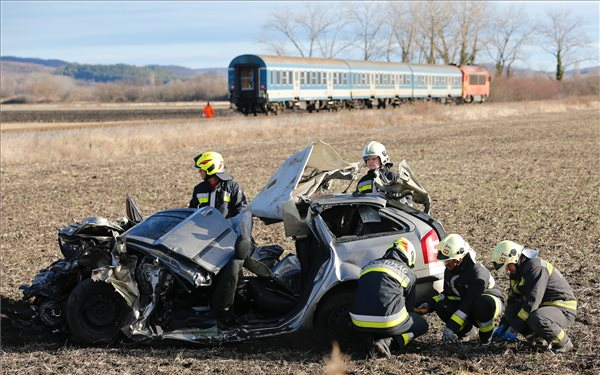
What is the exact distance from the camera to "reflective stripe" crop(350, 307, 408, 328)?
6281 millimetres

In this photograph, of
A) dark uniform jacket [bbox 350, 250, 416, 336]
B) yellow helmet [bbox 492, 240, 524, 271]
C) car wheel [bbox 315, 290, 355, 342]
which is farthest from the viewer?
car wheel [bbox 315, 290, 355, 342]

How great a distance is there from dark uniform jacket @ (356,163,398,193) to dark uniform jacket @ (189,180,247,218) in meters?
1.70

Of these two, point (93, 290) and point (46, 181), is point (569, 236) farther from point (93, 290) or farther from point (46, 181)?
point (46, 181)

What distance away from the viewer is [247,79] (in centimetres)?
4094

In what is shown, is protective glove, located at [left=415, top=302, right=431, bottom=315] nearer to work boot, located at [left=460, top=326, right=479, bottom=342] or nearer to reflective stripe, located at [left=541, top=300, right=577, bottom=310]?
work boot, located at [left=460, top=326, right=479, bottom=342]

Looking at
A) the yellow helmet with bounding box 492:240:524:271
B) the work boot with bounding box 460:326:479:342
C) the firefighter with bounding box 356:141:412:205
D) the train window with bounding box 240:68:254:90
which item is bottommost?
the work boot with bounding box 460:326:479:342

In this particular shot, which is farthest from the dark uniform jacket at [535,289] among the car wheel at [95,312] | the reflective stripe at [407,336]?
the car wheel at [95,312]

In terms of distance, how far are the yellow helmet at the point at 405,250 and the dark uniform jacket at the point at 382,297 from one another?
8 cm

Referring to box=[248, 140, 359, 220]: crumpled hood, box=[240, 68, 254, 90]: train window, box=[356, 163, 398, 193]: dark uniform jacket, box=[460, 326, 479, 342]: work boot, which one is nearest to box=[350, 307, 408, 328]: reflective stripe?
box=[460, 326, 479, 342]: work boot

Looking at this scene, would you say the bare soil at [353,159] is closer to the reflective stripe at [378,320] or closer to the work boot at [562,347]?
the work boot at [562,347]

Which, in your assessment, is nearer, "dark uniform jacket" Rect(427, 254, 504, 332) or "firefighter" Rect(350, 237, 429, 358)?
"firefighter" Rect(350, 237, 429, 358)

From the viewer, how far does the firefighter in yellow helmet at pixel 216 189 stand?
26.9ft

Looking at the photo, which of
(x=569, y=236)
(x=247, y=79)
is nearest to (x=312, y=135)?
(x=247, y=79)

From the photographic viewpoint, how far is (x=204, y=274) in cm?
678
